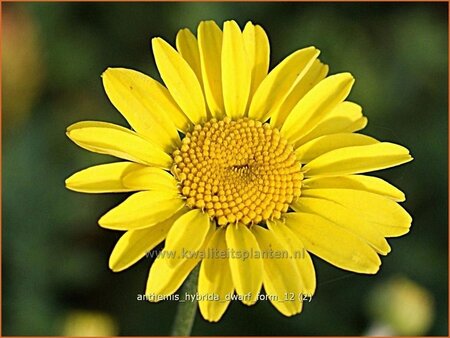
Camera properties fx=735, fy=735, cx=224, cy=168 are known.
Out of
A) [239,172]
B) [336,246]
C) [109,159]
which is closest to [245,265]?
[336,246]

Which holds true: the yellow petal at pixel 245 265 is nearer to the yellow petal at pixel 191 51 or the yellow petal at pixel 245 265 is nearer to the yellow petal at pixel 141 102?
the yellow petal at pixel 141 102

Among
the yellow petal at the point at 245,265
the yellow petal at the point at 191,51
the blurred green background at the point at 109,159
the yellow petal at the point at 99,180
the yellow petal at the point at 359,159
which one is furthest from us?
the blurred green background at the point at 109,159

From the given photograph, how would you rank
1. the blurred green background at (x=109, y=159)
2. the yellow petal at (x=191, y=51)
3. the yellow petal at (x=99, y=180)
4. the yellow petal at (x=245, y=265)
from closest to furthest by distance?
the yellow petal at (x=245, y=265) → the yellow petal at (x=99, y=180) → the yellow petal at (x=191, y=51) → the blurred green background at (x=109, y=159)

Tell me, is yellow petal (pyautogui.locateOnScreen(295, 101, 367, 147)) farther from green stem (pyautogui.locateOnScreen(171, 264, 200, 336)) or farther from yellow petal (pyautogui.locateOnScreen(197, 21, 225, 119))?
green stem (pyautogui.locateOnScreen(171, 264, 200, 336))

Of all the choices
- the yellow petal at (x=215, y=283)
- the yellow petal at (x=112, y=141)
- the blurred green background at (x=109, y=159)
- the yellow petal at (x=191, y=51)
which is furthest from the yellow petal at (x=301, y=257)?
the blurred green background at (x=109, y=159)

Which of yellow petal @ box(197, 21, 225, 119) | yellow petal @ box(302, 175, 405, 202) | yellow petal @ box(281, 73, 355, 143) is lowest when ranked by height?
yellow petal @ box(302, 175, 405, 202)

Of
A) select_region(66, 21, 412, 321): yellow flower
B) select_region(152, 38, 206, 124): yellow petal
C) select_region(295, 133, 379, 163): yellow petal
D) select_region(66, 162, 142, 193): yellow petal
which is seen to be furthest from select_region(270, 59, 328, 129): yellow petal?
select_region(66, 162, 142, 193): yellow petal
